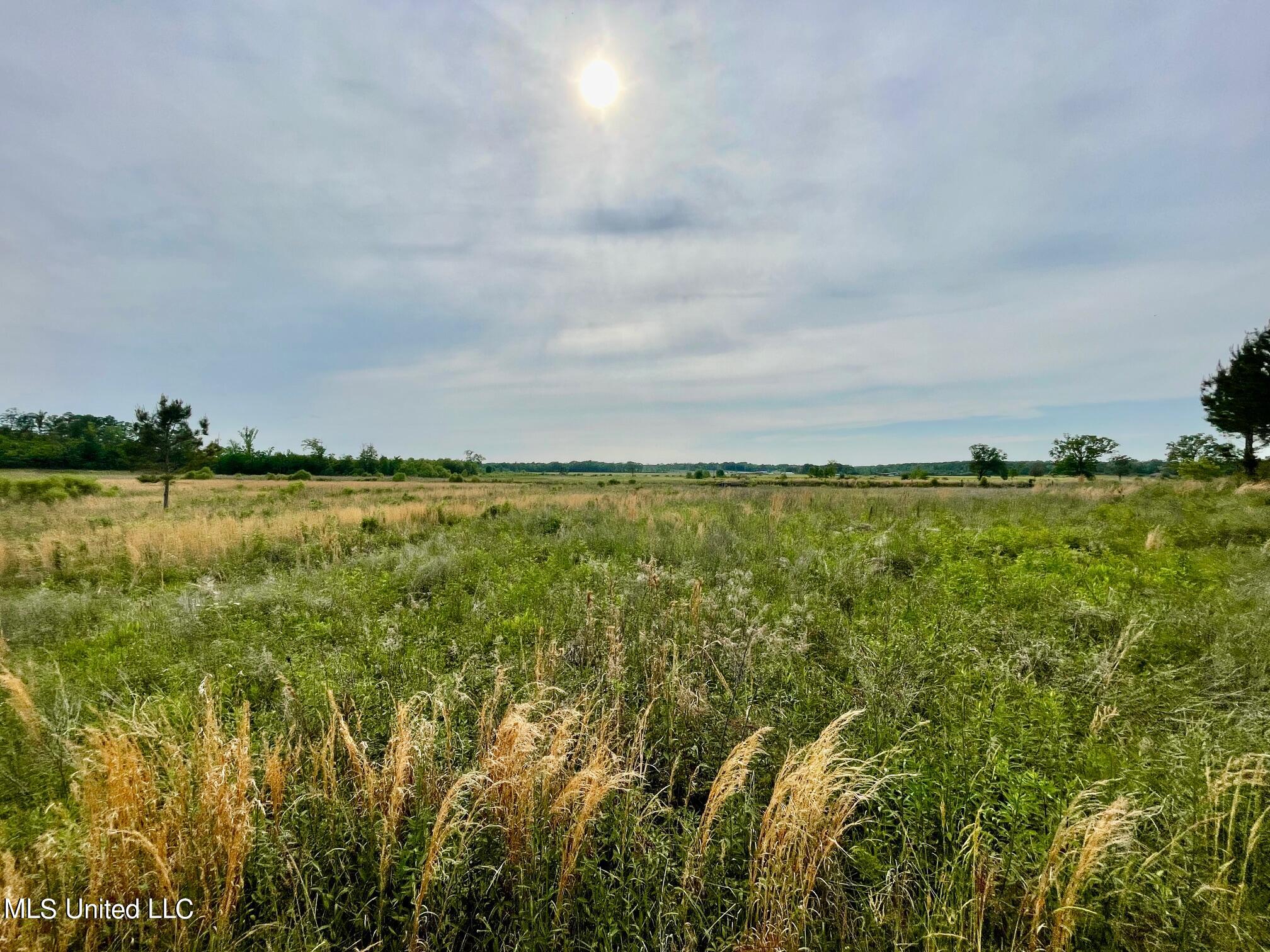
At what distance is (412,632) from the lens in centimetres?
554

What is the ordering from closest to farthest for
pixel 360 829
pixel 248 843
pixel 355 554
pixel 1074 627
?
pixel 248 843
pixel 360 829
pixel 1074 627
pixel 355 554

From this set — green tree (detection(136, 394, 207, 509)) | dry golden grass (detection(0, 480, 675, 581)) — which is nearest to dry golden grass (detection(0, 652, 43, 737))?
dry golden grass (detection(0, 480, 675, 581))

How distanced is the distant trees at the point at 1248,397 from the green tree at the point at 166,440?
59.9 metres

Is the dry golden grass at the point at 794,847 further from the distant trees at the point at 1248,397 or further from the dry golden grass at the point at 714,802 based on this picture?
the distant trees at the point at 1248,397

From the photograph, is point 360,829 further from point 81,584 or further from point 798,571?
point 81,584

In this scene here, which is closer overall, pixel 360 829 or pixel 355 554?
pixel 360 829

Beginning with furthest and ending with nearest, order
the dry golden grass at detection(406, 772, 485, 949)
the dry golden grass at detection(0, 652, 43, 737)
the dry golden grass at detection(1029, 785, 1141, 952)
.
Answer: the dry golden grass at detection(0, 652, 43, 737), the dry golden grass at detection(406, 772, 485, 949), the dry golden grass at detection(1029, 785, 1141, 952)

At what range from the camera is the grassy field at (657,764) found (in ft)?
6.83

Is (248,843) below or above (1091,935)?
above

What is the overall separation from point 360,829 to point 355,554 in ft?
34.0

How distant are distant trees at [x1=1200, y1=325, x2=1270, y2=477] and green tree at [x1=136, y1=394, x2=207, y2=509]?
5993cm

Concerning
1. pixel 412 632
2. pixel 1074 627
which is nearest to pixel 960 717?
pixel 1074 627

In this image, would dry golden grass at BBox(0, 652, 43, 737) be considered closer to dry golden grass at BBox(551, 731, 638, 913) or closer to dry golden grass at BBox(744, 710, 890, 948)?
dry golden grass at BBox(551, 731, 638, 913)

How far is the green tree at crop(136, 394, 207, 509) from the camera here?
2484cm
